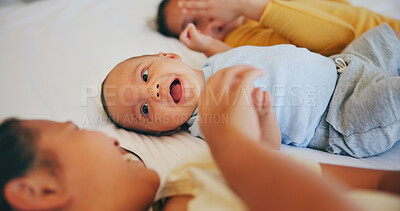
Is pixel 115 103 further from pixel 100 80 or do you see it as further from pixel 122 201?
pixel 122 201

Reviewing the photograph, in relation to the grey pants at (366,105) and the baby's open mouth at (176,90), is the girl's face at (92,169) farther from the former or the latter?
the grey pants at (366,105)

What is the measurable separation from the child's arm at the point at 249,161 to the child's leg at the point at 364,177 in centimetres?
16

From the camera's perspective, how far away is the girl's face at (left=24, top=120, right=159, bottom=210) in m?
0.36

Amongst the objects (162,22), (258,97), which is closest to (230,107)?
(258,97)

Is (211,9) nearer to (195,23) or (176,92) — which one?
(195,23)

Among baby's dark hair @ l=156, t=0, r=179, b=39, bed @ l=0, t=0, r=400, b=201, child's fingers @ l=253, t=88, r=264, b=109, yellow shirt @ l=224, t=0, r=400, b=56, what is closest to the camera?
child's fingers @ l=253, t=88, r=264, b=109

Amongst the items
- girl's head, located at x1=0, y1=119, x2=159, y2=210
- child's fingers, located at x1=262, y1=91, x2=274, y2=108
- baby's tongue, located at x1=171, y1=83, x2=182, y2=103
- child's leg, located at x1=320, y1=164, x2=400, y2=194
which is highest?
child's fingers, located at x1=262, y1=91, x2=274, y2=108

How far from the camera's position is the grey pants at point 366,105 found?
58 centimetres

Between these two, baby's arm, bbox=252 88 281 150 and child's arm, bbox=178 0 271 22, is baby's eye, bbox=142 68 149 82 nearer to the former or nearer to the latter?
baby's arm, bbox=252 88 281 150

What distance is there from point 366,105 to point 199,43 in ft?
1.73

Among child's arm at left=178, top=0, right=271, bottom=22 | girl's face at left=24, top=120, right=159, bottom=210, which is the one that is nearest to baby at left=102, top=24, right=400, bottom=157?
girl's face at left=24, top=120, right=159, bottom=210

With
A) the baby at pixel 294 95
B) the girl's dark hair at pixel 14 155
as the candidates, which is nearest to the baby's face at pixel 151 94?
the baby at pixel 294 95

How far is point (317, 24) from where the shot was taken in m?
0.88

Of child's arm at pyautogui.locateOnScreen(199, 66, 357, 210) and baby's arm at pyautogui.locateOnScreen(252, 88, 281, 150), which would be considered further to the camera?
baby's arm at pyautogui.locateOnScreen(252, 88, 281, 150)
